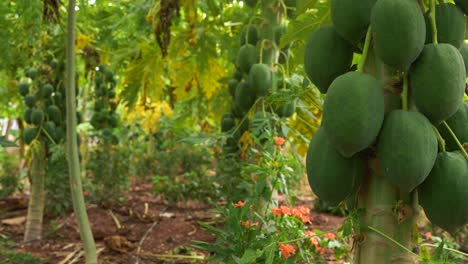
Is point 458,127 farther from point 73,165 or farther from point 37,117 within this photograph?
point 37,117

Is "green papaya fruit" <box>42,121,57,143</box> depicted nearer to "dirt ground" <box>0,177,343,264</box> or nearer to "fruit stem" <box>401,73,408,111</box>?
"dirt ground" <box>0,177,343,264</box>

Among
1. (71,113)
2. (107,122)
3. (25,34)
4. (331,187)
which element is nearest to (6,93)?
(107,122)

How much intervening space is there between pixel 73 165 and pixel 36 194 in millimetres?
1460

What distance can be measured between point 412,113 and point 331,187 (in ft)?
0.59

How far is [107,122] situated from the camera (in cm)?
478

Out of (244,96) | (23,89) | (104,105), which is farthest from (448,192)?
(104,105)

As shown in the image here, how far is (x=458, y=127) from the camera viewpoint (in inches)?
38.0

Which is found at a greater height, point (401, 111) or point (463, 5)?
point (463, 5)

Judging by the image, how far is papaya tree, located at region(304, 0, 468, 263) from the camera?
2.81 ft

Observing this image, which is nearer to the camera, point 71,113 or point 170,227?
point 71,113

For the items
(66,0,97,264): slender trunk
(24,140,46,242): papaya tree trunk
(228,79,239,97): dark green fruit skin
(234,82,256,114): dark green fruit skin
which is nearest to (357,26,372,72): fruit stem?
(66,0,97,264): slender trunk

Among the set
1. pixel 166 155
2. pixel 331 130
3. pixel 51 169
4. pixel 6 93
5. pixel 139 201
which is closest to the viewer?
pixel 331 130

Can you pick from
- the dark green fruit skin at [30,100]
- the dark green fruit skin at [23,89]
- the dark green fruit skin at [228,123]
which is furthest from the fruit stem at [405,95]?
the dark green fruit skin at [23,89]

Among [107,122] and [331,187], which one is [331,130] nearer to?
[331,187]
